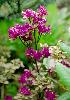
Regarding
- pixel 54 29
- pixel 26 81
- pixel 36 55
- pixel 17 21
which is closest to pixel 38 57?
pixel 36 55

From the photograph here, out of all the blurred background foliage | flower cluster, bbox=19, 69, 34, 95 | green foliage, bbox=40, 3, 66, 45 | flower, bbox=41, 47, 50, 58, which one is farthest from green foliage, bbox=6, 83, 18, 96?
flower, bbox=41, 47, 50, 58

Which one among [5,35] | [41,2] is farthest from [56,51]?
[5,35]

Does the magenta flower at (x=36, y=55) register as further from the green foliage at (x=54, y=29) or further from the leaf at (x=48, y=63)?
the green foliage at (x=54, y=29)

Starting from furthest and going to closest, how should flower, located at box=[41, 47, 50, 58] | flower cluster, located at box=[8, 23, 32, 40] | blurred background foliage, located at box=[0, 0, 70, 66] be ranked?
blurred background foliage, located at box=[0, 0, 70, 66] < flower, located at box=[41, 47, 50, 58] < flower cluster, located at box=[8, 23, 32, 40]

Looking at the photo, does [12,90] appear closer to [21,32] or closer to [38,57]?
[38,57]

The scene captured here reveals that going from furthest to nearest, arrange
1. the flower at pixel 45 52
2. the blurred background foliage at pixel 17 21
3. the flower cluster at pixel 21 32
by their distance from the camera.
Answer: the blurred background foliage at pixel 17 21 < the flower at pixel 45 52 < the flower cluster at pixel 21 32

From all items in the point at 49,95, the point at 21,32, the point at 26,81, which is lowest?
the point at 49,95

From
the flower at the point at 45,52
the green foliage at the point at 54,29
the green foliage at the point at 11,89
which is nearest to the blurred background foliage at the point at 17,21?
the green foliage at the point at 54,29

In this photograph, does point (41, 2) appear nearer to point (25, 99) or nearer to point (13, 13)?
point (13, 13)

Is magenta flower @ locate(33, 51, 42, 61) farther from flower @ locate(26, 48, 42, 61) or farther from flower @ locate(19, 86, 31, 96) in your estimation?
flower @ locate(19, 86, 31, 96)
